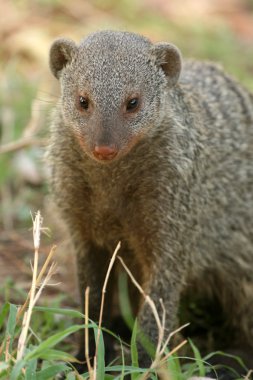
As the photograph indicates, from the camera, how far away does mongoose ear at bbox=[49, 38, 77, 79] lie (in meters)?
3.07

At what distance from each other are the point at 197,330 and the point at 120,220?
3.35 feet

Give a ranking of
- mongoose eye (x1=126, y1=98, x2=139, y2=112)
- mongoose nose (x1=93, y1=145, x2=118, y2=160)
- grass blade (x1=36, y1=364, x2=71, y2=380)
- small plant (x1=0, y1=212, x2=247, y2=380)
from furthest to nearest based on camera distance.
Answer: mongoose eye (x1=126, y1=98, x2=139, y2=112), mongoose nose (x1=93, y1=145, x2=118, y2=160), grass blade (x1=36, y1=364, x2=71, y2=380), small plant (x1=0, y1=212, x2=247, y2=380)

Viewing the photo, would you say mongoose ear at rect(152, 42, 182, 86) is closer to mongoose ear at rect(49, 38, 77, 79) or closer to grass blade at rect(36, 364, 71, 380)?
mongoose ear at rect(49, 38, 77, 79)

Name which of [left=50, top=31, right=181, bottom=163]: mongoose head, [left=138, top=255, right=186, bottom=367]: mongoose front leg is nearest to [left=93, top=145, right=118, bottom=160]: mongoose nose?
[left=50, top=31, right=181, bottom=163]: mongoose head

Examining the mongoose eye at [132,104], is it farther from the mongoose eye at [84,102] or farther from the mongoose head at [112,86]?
the mongoose eye at [84,102]

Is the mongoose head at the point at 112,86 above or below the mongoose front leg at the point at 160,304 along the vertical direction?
above

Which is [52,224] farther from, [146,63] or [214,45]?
[214,45]

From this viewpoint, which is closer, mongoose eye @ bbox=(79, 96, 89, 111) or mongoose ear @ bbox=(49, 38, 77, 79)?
mongoose eye @ bbox=(79, 96, 89, 111)

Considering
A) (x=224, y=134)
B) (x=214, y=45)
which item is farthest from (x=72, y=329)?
(x=214, y=45)

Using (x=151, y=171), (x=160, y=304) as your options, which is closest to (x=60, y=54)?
(x=151, y=171)

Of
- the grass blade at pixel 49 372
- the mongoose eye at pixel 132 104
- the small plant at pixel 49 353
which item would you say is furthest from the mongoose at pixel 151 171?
→ the grass blade at pixel 49 372

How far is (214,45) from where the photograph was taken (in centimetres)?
693

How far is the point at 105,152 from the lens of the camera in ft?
8.82

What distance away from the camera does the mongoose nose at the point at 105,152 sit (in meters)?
2.69
